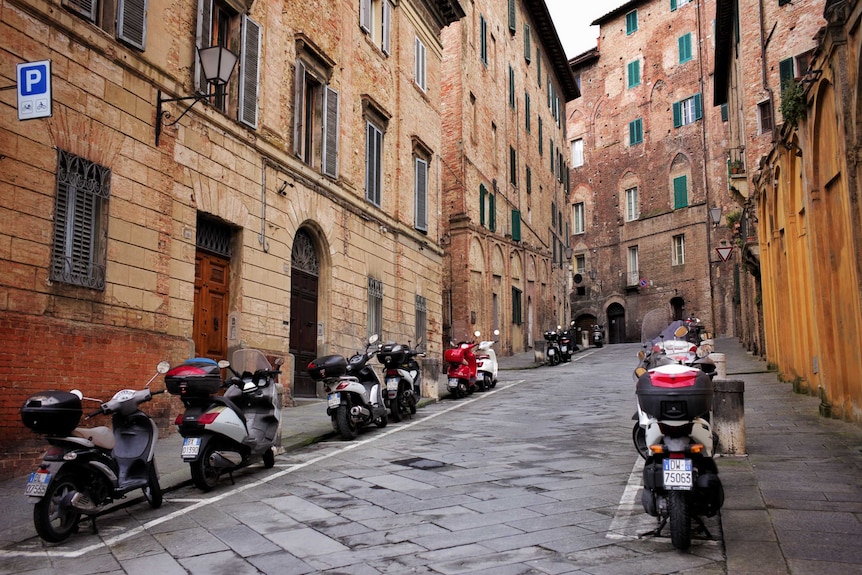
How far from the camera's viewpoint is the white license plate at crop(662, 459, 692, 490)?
4.20m

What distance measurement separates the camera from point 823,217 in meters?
9.73

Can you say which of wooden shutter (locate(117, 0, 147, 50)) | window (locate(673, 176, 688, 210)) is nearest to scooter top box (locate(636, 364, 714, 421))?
wooden shutter (locate(117, 0, 147, 50))

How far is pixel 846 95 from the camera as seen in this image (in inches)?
319

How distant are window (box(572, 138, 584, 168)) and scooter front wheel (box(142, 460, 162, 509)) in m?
40.5

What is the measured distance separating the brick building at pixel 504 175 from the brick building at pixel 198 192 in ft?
20.2

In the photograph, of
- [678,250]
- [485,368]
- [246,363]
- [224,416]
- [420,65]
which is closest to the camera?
[224,416]

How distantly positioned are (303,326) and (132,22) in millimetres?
6155

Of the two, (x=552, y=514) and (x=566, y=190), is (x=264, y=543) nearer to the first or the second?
(x=552, y=514)

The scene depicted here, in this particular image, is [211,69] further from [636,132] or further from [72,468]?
[636,132]

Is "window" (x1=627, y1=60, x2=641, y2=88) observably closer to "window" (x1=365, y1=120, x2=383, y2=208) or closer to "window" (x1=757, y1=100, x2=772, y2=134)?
"window" (x1=757, y1=100, x2=772, y2=134)

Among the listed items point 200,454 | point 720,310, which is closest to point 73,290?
point 200,454

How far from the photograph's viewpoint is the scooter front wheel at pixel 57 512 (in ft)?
15.6

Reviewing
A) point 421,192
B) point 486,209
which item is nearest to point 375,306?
point 421,192

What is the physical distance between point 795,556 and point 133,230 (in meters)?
7.59
